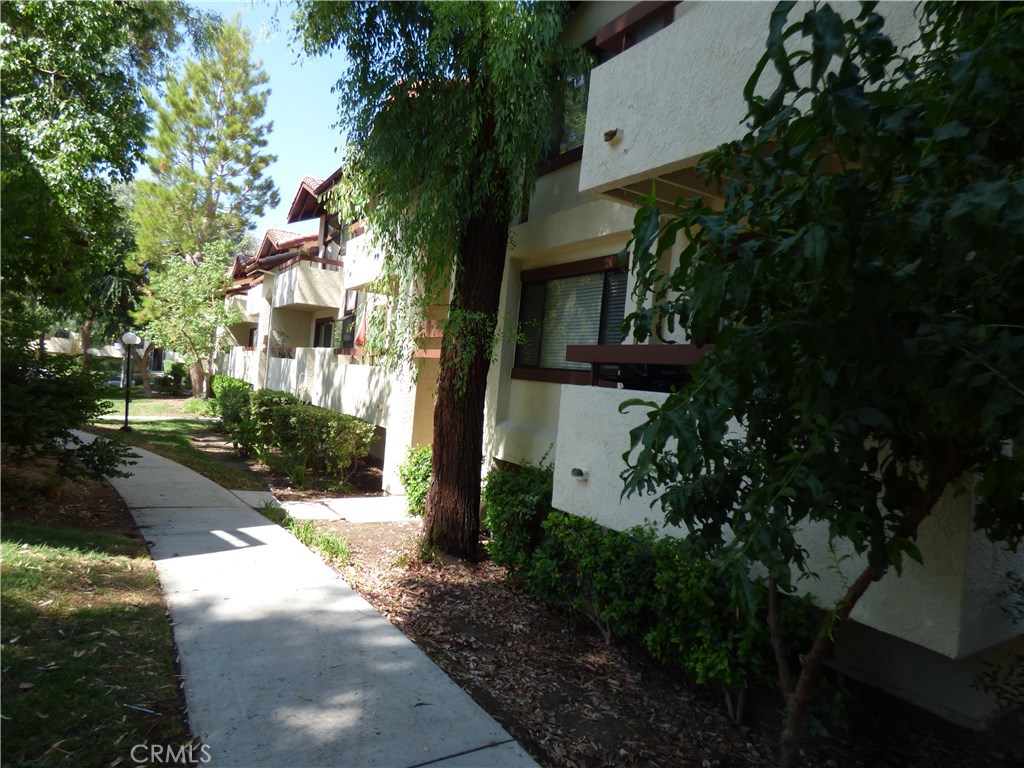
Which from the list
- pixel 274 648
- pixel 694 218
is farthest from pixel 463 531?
pixel 694 218

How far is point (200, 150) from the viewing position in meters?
29.2

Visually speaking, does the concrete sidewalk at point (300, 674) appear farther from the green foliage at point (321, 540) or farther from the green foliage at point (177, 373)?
the green foliage at point (177, 373)

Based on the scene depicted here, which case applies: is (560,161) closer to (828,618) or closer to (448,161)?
(448,161)

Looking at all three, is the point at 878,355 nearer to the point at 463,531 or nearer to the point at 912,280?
the point at 912,280

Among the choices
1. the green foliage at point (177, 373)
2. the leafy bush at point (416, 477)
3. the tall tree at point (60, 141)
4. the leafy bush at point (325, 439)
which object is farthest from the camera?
the green foliage at point (177, 373)

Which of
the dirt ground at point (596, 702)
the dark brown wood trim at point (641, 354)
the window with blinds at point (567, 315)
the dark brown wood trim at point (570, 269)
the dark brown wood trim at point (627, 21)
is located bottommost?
the dirt ground at point (596, 702)

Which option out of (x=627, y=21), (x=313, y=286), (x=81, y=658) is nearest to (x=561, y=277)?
(x=627, y=21)

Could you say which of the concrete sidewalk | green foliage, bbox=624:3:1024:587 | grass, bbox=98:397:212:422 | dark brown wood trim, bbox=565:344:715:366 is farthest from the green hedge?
grass, bbox=98:397:212:422

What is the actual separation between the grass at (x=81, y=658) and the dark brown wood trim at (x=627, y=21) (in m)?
6.80

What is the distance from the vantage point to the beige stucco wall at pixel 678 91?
440 cm

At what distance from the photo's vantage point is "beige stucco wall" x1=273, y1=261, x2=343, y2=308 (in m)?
17.7

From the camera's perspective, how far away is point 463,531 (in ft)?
24.9

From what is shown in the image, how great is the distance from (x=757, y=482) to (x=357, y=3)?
7.07 metres

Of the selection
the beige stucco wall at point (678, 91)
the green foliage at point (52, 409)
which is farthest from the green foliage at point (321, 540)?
the beige stucco wall at point (678, 91)
